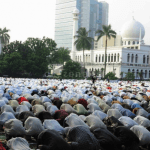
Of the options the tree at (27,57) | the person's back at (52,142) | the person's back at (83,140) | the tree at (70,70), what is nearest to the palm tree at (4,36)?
the tree at (27,57)

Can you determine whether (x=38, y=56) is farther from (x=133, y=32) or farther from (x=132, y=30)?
(x=133, y=32)

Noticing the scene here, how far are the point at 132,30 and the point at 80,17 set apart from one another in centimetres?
5909

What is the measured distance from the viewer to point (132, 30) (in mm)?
85625

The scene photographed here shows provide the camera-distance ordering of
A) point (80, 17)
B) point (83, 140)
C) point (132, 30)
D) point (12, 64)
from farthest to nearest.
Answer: point (80, 17)
point (132, 30)
point (12, 64)
point (83, 140)

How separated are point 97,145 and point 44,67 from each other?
49.1 meters

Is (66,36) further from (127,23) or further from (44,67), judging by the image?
(44,67)

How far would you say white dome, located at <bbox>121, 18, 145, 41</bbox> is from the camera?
85125 mm

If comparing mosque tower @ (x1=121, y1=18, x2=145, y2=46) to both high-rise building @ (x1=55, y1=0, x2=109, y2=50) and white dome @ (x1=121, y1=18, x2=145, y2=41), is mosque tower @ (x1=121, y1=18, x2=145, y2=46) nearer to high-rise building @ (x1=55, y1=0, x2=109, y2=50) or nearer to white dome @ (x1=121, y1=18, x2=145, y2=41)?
white dome @ (x1=121, y1=18, x2=145, y2=41)

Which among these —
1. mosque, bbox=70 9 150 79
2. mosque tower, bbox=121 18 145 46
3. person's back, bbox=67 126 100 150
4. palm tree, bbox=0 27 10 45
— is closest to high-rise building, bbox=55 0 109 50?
mosque, bbox=70 9 150 79

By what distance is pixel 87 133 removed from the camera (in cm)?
1042

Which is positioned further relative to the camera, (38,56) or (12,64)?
(38,56)

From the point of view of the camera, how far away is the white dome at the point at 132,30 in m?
85.1

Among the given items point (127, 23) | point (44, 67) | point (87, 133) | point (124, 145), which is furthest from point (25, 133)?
point (127, 23)

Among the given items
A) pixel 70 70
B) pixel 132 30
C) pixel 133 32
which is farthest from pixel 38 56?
pixel 133 32
